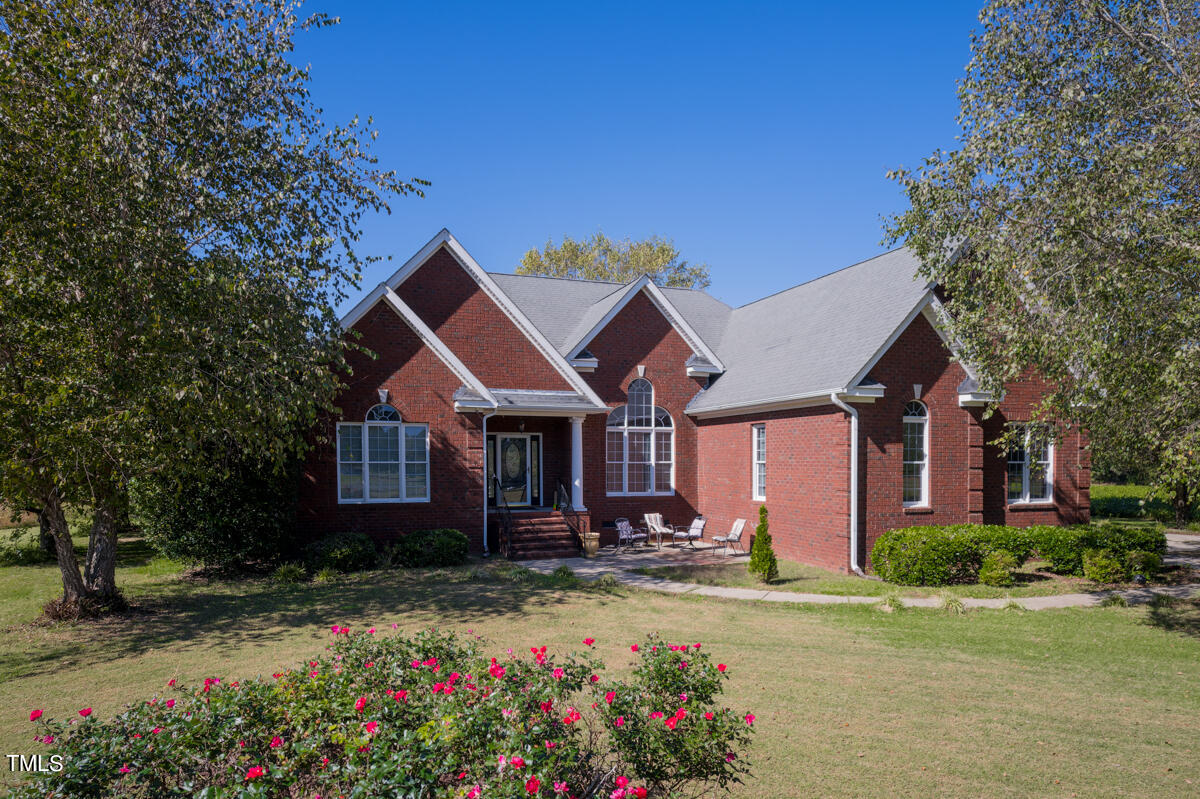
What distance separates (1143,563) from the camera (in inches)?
629

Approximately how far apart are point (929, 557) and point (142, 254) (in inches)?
600

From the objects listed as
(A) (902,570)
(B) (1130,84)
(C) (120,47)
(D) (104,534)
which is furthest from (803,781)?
(C) (120,47)

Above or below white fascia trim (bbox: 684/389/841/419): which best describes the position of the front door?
below

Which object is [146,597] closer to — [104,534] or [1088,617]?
[104,534]

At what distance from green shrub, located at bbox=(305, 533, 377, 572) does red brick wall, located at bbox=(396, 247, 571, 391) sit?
622 centimetres

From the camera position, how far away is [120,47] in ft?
36.6

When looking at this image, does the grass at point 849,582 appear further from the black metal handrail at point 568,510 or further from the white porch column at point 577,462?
the white porch column at point 577,462

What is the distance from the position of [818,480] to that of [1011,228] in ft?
25.6

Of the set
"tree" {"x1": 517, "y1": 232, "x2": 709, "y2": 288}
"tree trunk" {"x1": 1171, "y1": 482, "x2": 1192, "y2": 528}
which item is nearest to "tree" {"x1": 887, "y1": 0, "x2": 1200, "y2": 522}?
"tree trunk" {"x1": 1171, "y1": 482, "x2": 1192, "y2": 528}

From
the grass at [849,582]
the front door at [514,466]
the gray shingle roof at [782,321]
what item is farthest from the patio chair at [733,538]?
the front door at [514,466]

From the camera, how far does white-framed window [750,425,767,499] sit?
2000 cm

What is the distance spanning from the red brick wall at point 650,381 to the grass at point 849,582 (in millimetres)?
5115

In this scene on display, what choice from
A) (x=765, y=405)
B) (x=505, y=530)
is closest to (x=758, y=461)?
(x=765, y=405)

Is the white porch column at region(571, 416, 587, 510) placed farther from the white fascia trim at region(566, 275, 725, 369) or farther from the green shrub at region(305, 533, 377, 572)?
the green shrub at region(305, 533, 377, 572)
